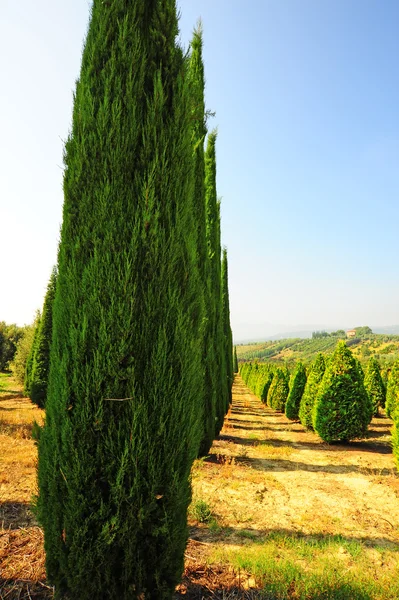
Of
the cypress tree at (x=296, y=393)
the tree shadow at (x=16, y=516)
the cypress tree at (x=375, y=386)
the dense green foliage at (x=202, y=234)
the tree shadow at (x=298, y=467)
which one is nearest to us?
the tree shadow at (x=16, y=516)

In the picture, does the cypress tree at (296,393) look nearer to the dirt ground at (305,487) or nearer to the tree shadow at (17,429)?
the dirt ground at (305,487)

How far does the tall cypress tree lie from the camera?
2.55m

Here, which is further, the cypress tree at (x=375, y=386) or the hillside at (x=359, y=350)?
the hillside at (x=359, y=350)

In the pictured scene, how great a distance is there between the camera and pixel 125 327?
8.75 ft

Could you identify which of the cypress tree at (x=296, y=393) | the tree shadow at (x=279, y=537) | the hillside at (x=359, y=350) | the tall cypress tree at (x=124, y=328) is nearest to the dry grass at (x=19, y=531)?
the tall cypress tree at (x=124, y=328)

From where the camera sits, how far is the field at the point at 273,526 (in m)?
3.09

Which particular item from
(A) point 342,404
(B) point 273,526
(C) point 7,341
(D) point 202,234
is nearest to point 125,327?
(B) point 273,526

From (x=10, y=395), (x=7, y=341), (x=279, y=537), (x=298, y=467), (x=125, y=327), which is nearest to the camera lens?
(x=125, y=327)

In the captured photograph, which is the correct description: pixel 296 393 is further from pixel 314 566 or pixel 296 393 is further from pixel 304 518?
pixel 314 566

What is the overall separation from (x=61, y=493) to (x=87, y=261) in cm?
190

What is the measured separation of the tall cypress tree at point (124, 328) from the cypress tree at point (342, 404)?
363 inches

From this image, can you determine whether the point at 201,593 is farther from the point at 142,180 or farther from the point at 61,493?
the point at 142,180

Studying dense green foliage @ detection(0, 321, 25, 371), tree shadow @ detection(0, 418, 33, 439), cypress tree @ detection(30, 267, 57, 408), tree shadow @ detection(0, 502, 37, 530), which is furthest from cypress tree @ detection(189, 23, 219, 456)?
dense green foliage @ detection(0, 321, 25, 371)

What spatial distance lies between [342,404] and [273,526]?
22.0ft
